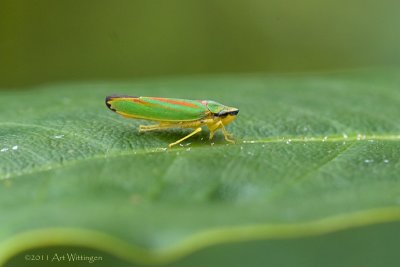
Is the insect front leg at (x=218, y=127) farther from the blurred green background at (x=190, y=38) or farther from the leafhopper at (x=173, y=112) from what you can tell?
the blurred green background at (x=190, y=38)

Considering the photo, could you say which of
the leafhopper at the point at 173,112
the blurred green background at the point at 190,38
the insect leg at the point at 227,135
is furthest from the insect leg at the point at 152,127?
the blurred green background at the point at 190,38

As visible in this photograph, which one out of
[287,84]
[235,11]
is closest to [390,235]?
[287,84]

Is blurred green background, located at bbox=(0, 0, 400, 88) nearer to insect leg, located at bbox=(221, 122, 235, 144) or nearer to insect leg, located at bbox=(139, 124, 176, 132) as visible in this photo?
insect leg, located at bbox=(139, 124, 176, 132)

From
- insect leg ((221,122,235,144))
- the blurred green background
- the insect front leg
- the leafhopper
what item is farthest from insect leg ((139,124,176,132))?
the blurred green background

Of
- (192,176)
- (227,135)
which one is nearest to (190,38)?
(227,135)

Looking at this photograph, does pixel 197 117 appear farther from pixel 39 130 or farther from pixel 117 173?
pixel 117 173

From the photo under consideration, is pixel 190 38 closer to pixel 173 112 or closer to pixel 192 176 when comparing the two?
pixel 173 112
